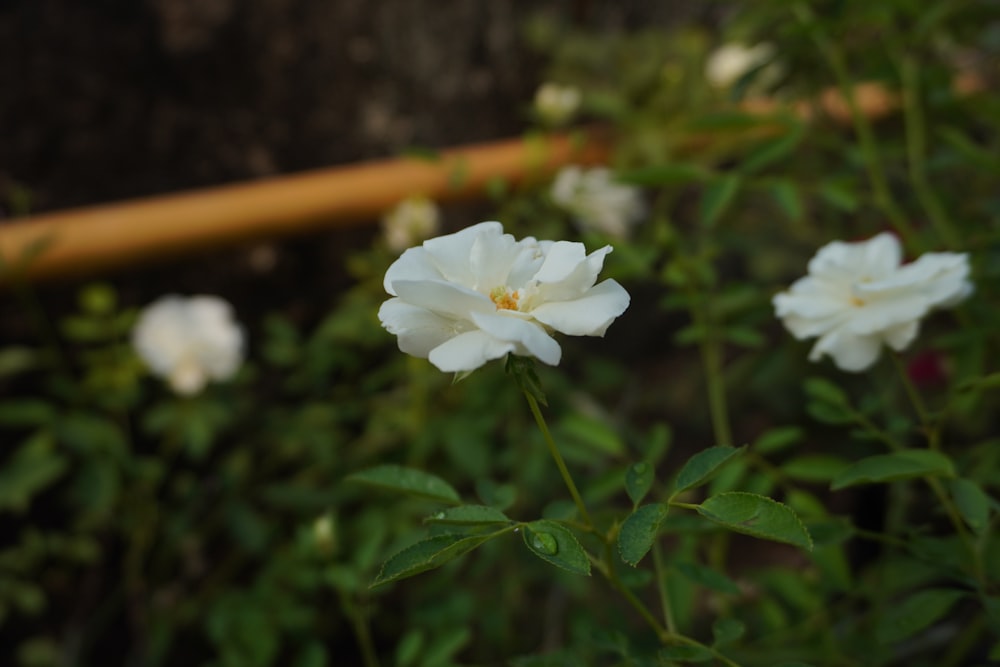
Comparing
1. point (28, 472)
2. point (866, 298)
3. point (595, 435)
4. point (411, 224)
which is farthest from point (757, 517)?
point (28, 472)

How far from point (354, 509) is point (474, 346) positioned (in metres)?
1.01

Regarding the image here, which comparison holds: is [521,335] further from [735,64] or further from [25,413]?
[735,64]

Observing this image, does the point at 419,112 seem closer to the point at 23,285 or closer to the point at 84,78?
the point at 84,78

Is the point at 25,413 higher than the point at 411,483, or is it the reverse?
the point at 25,413

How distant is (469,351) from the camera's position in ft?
1.42

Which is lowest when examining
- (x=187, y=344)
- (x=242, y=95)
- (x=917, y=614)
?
(x=917, y=614)

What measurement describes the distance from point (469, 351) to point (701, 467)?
15 cm

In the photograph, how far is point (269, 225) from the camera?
1379 millimetres

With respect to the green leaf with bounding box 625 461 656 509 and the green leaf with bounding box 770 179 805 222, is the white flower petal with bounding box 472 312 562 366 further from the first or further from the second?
the green leaf with bounding box 770 179 805 222

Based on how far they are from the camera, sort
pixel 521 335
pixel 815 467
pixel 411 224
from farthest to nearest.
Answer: pixel 411 224
pixel 815 467
pixel 521 335

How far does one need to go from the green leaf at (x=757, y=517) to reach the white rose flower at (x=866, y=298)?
22cm

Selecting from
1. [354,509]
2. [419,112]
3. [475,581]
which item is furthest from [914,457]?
[419,112]

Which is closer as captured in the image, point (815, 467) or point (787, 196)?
point (815, 467)

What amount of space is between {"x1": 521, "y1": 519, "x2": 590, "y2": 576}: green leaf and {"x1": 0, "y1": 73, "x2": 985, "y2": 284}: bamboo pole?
2.87 feet
